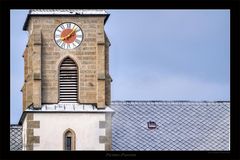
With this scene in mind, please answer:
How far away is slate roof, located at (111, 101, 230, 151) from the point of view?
41.5ft

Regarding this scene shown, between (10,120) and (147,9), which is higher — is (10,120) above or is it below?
below

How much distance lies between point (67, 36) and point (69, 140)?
296 centimetres

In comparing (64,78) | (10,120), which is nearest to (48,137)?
(10,120)

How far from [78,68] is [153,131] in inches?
50.3

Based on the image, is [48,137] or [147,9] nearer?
[147,9]

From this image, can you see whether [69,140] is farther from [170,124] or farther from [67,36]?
[170,124]

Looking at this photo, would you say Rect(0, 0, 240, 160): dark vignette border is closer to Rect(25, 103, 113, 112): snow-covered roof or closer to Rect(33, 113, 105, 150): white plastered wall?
Rect(33, 113, 105, 150): white plastered wall

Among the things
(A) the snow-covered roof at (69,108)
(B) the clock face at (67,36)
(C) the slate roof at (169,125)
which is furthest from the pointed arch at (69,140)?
(B) the clock face at (67,36)

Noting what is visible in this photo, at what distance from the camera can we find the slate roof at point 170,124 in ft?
41.5
